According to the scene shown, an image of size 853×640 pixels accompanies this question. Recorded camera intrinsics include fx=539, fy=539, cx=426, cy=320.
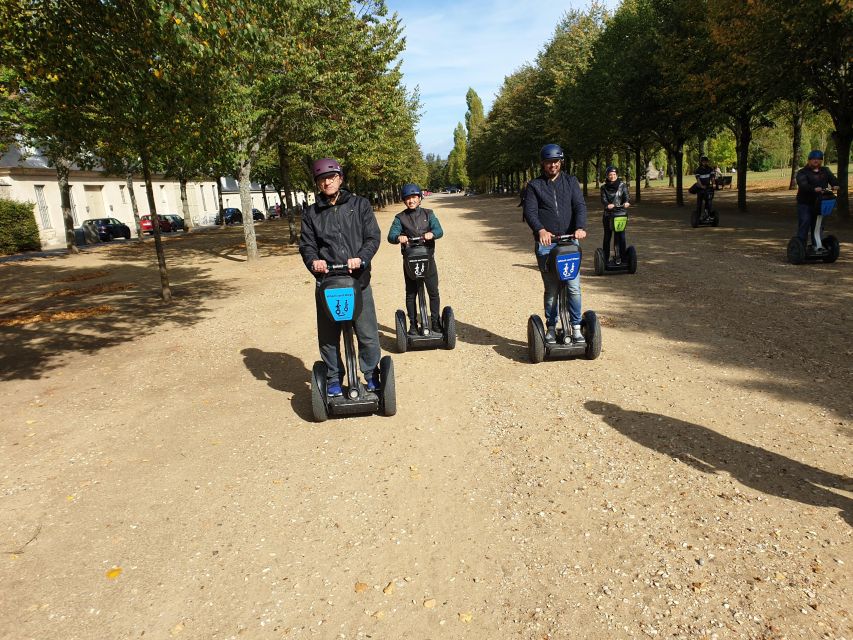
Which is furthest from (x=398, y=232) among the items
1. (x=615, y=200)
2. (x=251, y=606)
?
(x=615, y=200)

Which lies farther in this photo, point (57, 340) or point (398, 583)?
point (57, 340)

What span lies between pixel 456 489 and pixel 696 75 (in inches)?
872

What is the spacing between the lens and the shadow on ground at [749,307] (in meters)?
5.78

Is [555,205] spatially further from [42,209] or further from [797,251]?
[42,209]

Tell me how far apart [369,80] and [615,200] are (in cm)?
1347

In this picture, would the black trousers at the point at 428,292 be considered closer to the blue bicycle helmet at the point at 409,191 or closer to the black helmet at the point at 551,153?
the blue bicycle helmet at the point at 409,191

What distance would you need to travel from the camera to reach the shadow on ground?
5.78 metres

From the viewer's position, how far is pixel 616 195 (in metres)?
11.1

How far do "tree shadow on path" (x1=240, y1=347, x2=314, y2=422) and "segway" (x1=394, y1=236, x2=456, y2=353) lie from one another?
1419 mm

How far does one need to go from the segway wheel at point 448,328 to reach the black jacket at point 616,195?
18.4 feet

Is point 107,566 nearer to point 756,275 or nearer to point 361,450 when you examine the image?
point 361,450

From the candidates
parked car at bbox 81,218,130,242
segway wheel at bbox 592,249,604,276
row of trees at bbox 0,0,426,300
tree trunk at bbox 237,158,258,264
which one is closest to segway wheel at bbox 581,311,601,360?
row of trees at bbox 0,0,426,300

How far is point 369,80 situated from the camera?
68.9 feet

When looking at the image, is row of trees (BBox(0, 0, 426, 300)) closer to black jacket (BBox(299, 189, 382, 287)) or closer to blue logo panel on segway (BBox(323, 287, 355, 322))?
black jacket (BBox(299, 189, 382, 287))
